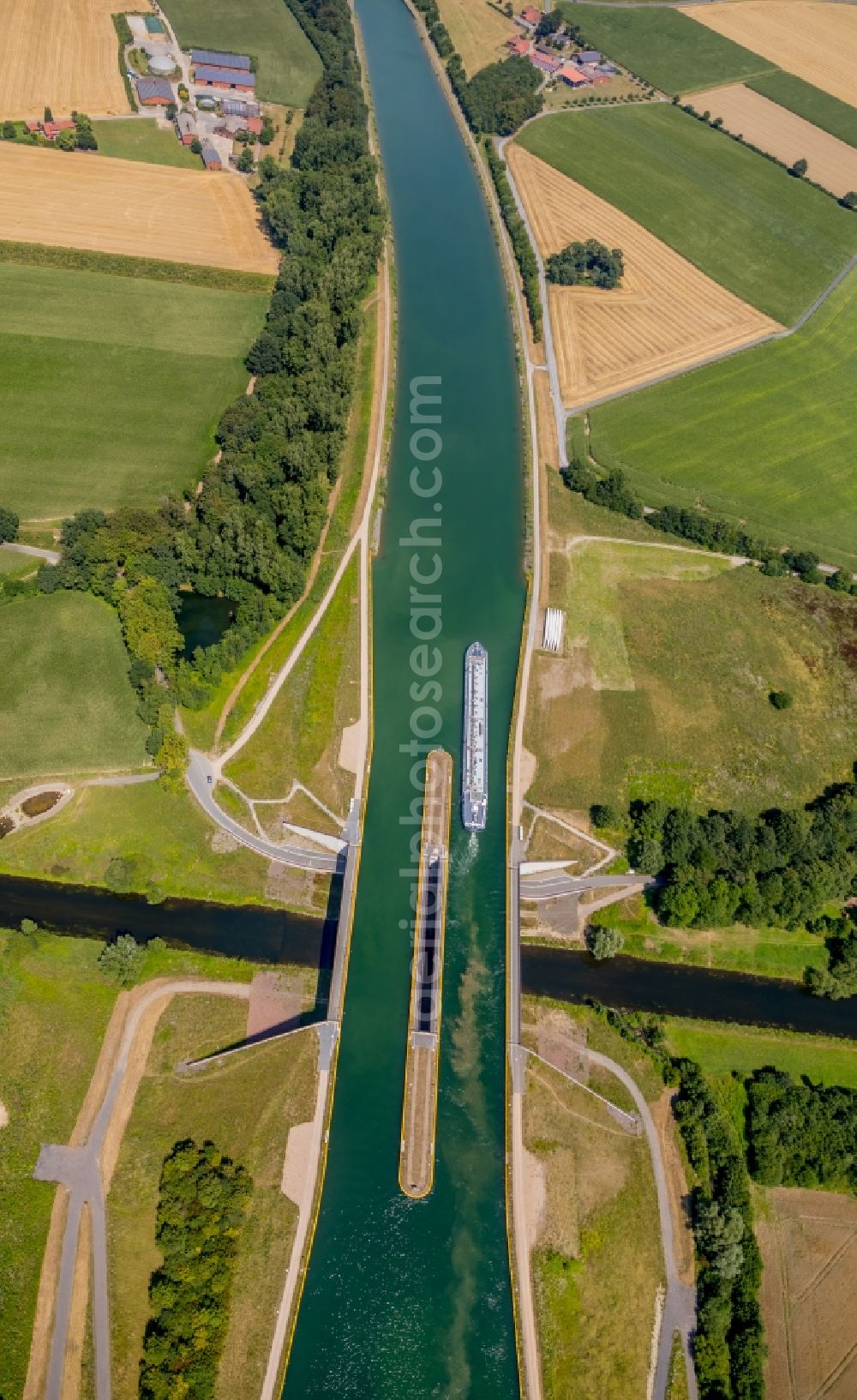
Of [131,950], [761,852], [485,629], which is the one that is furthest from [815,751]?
[131,950]

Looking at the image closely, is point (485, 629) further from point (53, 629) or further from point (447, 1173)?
point (447, 1173)

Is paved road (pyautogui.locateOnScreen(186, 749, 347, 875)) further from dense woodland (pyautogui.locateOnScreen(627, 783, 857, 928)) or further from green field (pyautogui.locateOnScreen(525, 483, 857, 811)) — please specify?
dense woodland (pyautogui.locateOnScreen(627, 783, 857, 928))

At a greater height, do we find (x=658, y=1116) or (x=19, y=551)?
(x=19, y=551)

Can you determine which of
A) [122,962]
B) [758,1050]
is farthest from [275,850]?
[758,1050]

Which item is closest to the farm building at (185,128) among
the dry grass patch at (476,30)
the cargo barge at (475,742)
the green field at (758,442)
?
the dry grass patch at (476,30)

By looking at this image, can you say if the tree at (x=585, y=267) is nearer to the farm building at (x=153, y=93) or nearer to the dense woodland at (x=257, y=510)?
the dense woodland at (x=257, y=510)
